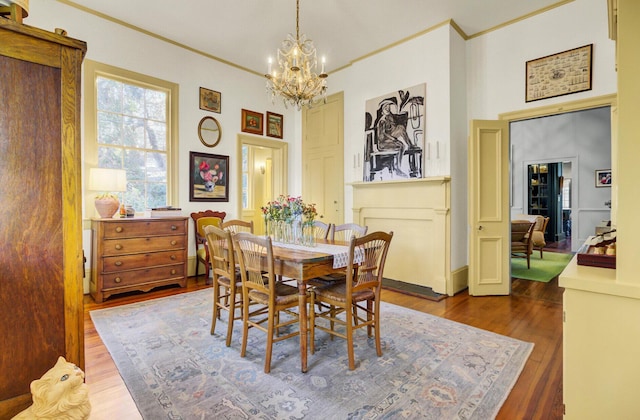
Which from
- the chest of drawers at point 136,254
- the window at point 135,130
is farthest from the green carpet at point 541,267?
the window at point 135,130

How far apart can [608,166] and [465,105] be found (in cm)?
566

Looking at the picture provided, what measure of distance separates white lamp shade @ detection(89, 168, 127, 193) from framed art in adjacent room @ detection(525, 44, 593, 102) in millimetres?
5046

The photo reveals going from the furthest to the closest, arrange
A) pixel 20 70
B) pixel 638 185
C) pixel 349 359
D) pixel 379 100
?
pixel 379 100
pixel 349 359
pixel 638 185
pixel 20 70

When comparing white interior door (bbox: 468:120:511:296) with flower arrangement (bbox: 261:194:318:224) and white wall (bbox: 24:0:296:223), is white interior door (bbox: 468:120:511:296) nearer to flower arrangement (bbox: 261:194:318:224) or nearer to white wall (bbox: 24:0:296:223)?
flower arrangement (bbox: 261:194:318:224)

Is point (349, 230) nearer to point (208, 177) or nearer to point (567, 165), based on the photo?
point (208, 177)

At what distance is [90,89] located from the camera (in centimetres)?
387

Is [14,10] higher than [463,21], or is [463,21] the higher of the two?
[463,21]

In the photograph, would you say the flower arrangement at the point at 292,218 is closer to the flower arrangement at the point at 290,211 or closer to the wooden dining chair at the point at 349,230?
the flower arrangement at the point at 290,211

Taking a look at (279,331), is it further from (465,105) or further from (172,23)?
(172,23)

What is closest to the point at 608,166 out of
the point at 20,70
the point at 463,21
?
the point at 463,21

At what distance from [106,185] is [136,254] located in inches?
34.5

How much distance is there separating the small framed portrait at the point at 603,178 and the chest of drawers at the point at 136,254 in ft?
29.4

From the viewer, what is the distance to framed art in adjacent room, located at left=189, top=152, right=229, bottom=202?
15.8 ft

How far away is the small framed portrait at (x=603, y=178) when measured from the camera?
288 inches
